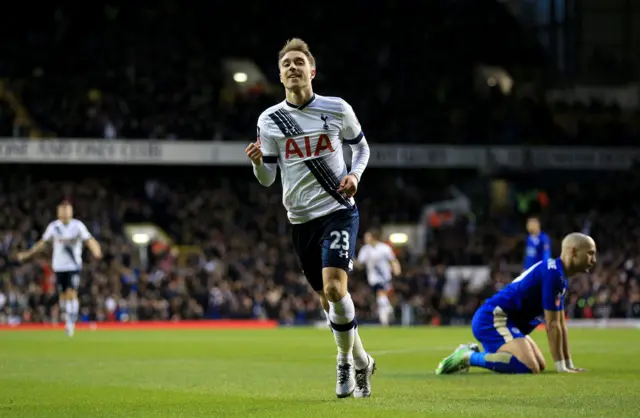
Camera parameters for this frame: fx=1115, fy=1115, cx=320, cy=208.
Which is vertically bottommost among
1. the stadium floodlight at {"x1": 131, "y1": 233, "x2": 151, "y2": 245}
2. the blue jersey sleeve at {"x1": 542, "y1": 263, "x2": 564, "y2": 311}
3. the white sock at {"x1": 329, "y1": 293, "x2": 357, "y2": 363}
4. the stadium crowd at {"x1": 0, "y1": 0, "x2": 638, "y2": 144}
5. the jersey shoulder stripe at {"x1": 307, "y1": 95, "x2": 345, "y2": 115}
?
the white sock at {"x1": 329, "y1": 293, "x2": 357, "y2": 363}

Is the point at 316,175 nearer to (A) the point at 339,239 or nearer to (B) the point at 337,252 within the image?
(A) the point at 339,239

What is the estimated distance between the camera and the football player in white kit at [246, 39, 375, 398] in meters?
8.09

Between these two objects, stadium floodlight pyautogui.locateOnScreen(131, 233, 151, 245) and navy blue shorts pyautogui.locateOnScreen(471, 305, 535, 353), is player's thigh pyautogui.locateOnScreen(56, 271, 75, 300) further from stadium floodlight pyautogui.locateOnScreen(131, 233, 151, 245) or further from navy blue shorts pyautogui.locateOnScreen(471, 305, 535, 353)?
navy blue shorts pyautogui.locateOnScreen(471, 305, 535, 353)

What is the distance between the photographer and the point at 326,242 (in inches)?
315

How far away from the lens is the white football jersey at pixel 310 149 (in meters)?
8.17

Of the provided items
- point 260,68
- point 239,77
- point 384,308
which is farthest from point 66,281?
point 260,68

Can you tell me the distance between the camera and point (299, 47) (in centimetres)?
824

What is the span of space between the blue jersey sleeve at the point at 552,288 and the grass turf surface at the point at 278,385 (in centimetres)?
64

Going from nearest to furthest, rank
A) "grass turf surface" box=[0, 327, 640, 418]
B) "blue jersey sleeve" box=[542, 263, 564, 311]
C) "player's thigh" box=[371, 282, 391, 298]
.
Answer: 1. "grass turf surface" box=[0, 327, 640, 418]
2. "blue jersey sleeve" box=[542, 263, 564, 311]
3. "player's thigh" box=[371, 282, 391, 298]

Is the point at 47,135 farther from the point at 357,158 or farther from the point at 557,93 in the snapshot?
the point at 357,158

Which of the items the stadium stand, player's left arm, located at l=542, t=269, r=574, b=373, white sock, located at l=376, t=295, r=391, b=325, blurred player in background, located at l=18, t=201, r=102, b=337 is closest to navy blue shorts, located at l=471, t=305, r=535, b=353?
player's left arm, located at l=542, t=269, r=574, b=373

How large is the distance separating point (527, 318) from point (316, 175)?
3.54m

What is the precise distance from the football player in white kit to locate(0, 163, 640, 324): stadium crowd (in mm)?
22113

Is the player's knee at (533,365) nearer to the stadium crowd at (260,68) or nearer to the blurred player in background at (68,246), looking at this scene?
the blurred player in background at (68,246)
